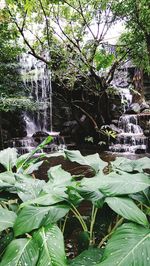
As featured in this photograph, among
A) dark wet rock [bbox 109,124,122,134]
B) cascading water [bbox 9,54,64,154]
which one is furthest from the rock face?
dark wet rock [bbox 109,124,122,134]

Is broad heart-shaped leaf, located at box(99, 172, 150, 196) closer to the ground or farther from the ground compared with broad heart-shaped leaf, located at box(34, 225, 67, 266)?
farther from the ground

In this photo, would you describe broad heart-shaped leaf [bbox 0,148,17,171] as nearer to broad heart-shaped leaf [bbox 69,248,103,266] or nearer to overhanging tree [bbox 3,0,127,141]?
broad heart-shaped leaf [bbox 69,248,103,266]

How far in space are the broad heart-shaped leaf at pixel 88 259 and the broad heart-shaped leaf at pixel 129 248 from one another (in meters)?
0.15

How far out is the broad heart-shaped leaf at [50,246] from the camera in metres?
0.90

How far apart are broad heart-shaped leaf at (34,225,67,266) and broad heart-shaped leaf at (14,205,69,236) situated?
0.10 feet

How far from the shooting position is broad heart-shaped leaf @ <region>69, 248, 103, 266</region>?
102cm

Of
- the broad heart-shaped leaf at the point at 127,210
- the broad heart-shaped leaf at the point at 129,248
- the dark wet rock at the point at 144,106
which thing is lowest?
the broad heart-shaped leaf at the point at 129,248

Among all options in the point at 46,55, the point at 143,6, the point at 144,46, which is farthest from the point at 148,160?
the point at 46,55

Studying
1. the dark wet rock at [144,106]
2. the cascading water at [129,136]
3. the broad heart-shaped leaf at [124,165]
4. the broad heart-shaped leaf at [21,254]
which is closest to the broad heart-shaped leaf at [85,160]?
the broad heart-shaped leaf at [124,165]

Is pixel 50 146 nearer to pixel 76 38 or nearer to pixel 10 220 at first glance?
pixel 76 38

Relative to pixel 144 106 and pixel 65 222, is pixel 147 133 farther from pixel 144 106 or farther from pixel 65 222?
pixel 65 222

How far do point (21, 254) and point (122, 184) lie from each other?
496 mm

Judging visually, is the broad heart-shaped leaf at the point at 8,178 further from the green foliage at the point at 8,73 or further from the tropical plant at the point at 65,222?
the green foliage at the point at 8,73

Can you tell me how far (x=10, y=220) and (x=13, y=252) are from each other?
17cm
